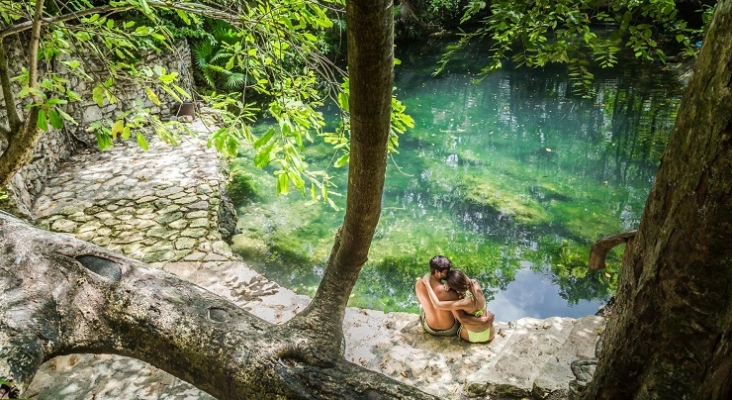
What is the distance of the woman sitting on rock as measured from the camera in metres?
4.11

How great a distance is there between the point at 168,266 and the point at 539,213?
5915 millimetres

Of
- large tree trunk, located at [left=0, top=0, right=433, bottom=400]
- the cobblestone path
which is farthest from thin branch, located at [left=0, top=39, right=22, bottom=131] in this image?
the cobblestone path

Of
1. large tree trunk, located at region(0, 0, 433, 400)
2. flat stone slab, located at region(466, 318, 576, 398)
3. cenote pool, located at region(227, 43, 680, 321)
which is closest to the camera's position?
large tree trunk, located at region(0, 0, 433, 400)

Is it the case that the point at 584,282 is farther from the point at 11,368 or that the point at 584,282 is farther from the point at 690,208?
the point at 11,368

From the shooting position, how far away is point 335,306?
2.70 m

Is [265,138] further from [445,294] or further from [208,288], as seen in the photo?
[208,288]

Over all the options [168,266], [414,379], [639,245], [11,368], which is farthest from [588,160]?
[11,368]

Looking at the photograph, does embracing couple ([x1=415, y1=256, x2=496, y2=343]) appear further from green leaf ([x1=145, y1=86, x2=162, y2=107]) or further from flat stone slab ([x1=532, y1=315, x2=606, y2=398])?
green leaf ([x1=145, y1=86, x2=162, y2=107])

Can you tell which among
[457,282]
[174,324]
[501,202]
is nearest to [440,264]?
[457,282]

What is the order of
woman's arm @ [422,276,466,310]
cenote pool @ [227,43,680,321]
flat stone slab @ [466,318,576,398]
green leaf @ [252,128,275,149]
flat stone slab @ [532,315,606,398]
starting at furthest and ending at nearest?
cenote pool @ [227,43,680,321] < woman's arm @ [422,276,466,310] < flat stone slab @ [466,318,576,398] < flat stone slab @ [532,315,606,398] < green leaf @ [252,128,275,149]

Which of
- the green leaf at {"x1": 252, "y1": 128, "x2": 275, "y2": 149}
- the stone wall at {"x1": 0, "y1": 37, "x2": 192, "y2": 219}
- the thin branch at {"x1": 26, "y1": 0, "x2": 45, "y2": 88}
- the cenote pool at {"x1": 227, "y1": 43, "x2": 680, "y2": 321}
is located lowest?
the cenote pool at {"x1": 227, "y1": 43, "x2": 680, "y2": 321}

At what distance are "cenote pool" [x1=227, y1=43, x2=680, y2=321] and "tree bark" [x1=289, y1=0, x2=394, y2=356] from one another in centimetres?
144

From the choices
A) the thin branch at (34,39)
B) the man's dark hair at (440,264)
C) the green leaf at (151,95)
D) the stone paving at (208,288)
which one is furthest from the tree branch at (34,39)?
the man's dark hair at (440,264)

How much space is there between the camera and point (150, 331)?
6.72 ft
